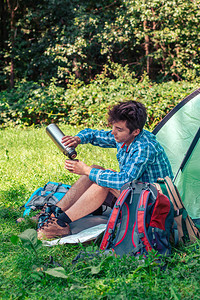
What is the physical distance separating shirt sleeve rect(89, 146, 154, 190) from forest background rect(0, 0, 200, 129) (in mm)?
5350

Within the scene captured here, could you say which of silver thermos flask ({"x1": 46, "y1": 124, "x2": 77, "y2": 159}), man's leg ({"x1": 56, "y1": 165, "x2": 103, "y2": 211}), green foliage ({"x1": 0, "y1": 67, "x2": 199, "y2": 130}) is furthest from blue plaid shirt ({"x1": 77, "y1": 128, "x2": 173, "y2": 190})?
green foliage ({"x1": 0, "y1": 67, "x2": 199, "y2": 130})

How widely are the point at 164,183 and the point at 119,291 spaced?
2.87 feet

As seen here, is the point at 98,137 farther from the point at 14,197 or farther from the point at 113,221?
the point at 14,197

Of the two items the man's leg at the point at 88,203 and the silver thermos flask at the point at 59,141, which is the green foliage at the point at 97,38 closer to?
the silver thermos flask at the point at 59,141

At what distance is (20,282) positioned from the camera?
2148 mm

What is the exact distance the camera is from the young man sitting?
2707mm

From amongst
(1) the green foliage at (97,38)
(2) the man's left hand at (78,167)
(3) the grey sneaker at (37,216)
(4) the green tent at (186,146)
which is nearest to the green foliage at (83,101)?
(1) the green foliage at (97,38)

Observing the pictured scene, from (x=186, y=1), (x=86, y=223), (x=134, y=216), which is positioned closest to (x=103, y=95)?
(x=186, y=1)

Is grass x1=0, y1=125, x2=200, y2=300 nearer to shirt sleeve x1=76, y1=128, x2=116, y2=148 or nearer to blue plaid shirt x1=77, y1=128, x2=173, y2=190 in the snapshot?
blue plaid shirt x1=77, y1=128, x2=173, y2=190

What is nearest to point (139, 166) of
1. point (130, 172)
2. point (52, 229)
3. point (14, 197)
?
point (130, 172)

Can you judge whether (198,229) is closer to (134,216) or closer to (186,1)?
(134,216)

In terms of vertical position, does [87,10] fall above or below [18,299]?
above

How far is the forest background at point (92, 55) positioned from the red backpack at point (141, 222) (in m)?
5.62

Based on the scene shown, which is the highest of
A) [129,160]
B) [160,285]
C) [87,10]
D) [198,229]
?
[87,10]
